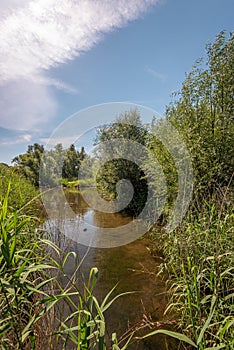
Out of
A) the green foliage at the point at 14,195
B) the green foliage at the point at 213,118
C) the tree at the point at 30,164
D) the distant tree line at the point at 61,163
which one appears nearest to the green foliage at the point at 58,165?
the distant tree line at the point at 61,163

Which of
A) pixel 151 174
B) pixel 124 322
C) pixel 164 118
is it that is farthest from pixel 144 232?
pixel 124 322

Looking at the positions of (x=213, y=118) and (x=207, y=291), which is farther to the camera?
(x=213, y=118)

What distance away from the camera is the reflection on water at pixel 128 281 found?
243cm

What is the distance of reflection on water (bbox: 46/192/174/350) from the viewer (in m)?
2.43

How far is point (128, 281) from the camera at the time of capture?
361cm

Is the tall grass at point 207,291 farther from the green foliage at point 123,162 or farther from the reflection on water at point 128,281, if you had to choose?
the green foliage at point 123,162

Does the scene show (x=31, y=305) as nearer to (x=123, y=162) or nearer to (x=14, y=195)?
(x=14, y=195)

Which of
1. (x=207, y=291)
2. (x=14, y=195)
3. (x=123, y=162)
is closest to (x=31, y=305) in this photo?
(x=207, y=291)

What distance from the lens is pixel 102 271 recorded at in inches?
158

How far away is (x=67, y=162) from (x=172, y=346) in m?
9.84

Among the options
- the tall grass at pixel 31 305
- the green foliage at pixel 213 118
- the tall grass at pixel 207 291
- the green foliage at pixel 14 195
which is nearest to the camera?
the tall grass at pixel 31 305

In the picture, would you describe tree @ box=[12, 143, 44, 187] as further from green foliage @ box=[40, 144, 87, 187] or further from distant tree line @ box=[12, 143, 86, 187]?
green foliage @ box=[40, 144, 87, 187]

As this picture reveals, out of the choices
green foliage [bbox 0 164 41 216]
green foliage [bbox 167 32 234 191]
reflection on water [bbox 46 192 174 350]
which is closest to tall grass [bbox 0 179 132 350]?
reflection on water [bbox 46 192 174 350]

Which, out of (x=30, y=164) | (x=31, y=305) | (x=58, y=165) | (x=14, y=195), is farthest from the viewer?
(x=30, y=164)
